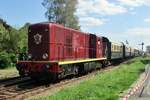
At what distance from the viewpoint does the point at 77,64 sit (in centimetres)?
2853

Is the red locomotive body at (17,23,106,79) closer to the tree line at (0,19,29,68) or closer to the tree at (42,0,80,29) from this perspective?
the tree line at (0,19,29,68)

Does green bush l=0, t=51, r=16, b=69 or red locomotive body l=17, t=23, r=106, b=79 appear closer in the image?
red locomotive body l=17, t=23, r=106, b=79

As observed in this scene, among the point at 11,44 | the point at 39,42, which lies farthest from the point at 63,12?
the point at 39,42

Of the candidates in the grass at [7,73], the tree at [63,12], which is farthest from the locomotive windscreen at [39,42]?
the tree at [63,12]

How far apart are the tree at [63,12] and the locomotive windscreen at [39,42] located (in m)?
50.2

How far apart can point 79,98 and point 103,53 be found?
24.4m

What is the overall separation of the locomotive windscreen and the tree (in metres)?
50.2

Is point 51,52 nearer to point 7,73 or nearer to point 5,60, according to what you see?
point 7,73

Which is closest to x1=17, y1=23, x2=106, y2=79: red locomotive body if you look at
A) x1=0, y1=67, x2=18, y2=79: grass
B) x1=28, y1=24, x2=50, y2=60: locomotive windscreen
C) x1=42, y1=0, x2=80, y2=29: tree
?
x1=28, y1=24, x2=50, y2=60: locomotive windscreen

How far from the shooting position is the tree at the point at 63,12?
74.9 metres

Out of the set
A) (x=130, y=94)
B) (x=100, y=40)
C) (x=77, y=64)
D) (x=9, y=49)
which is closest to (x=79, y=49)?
(x=77, y=64)

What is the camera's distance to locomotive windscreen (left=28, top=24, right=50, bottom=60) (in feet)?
77.2

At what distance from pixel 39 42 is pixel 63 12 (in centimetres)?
5176

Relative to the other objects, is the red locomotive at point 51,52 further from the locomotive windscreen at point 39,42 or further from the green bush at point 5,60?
the green bush at point 5,60
